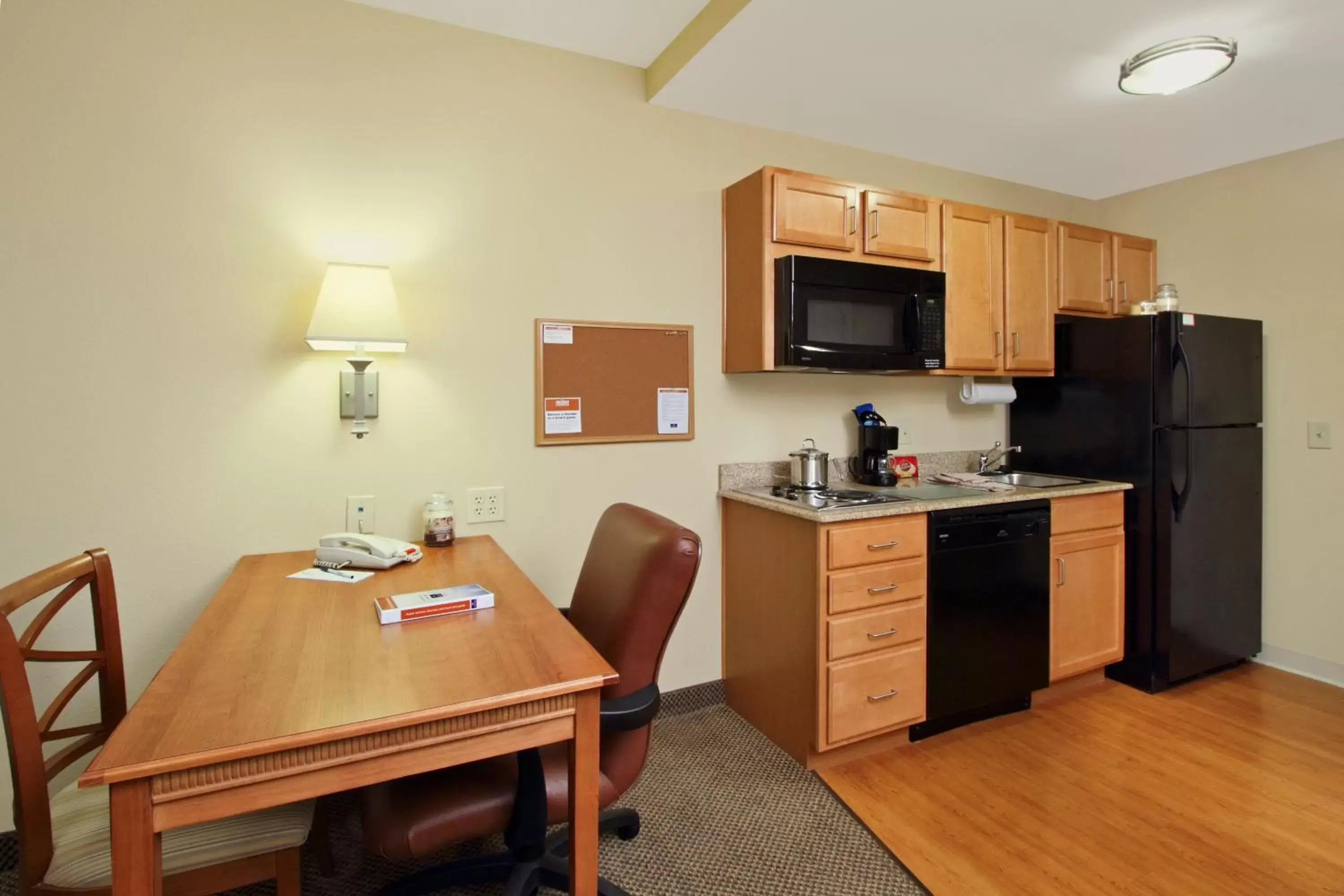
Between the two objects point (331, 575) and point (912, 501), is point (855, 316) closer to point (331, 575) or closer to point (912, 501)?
point (912, 501)

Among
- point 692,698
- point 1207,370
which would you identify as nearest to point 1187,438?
point 1207,370

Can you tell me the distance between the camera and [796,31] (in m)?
1.98

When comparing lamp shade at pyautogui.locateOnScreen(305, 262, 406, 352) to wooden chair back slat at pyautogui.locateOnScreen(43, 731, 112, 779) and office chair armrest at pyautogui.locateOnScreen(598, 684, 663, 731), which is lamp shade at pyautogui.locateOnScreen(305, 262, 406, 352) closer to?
wooden chair back slat at pyautogui.locateOnScreen(43, 731, 112, 779)

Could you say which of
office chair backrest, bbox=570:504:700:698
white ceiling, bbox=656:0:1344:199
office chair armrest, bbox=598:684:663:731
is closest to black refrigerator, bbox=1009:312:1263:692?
white ceiling, bbox=656:0:1344:199

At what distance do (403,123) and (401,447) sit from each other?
1.01 m

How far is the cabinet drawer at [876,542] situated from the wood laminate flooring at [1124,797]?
0.70 m

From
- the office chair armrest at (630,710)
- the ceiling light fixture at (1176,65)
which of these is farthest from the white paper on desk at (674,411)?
the ceiling light fixture at (1176,65)

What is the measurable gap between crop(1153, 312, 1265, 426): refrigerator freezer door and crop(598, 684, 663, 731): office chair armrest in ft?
8.28

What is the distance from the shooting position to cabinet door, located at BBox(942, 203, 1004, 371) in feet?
8.68

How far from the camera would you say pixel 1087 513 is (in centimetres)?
266

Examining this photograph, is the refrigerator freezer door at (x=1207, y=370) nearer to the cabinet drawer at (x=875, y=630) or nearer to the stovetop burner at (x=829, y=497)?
the stovetop burner at (x=829, y=497)

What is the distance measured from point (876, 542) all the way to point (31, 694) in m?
2.12

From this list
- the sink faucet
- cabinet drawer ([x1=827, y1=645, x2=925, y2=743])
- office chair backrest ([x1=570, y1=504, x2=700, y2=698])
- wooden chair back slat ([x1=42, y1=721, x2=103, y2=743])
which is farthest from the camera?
the sink faucet

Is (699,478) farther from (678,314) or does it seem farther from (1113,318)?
(1113,318)
